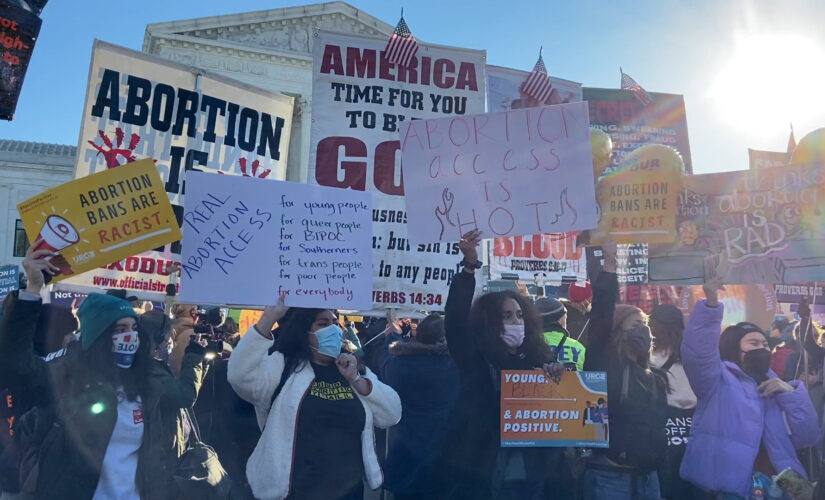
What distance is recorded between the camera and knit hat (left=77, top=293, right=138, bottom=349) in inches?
142

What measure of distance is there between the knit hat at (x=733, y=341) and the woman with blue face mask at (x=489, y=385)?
4.32ft

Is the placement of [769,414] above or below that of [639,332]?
below

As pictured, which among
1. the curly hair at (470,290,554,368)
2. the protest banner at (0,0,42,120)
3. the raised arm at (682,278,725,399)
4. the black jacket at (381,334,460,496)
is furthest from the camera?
the black jacket at (381,334,460,496)

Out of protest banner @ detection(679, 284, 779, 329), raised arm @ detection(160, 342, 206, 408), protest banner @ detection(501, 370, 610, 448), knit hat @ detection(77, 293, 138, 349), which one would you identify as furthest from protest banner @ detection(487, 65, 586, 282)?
knit hat @ detection(77, 293, 138, 349)

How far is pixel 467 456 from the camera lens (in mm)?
3871

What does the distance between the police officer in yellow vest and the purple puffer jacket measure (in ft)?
2.21

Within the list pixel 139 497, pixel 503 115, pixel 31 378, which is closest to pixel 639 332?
pixel 503 115

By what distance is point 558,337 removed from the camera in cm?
477

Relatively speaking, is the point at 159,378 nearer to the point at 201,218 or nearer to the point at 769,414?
the point at 201,218

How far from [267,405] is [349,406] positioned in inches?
16.3

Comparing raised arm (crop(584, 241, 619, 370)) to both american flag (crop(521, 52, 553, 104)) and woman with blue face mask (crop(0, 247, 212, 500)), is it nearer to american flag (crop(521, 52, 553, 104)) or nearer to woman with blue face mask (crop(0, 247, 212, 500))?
american flag (crop(521, 52, 553, 104))

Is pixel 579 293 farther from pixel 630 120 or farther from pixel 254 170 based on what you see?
pixel 254 170

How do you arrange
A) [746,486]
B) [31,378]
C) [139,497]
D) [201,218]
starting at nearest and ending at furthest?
[31,378] < [139,497] < [201,218] < [746,486]

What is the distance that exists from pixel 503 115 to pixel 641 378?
182 cm
